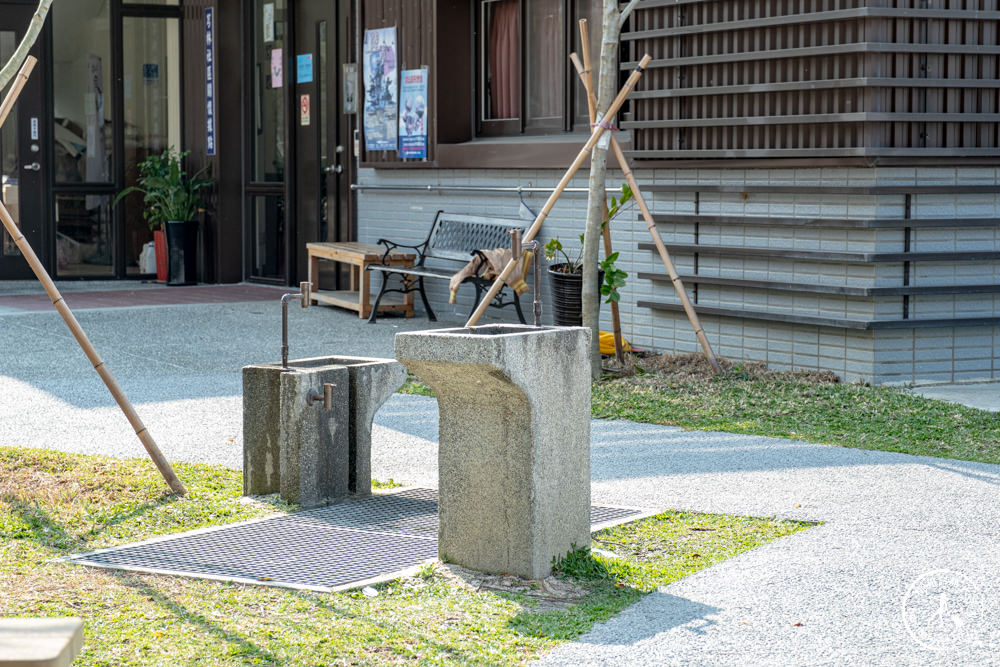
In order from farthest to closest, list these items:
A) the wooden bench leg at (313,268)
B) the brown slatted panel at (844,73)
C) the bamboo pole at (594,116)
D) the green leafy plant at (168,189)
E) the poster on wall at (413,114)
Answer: the green leafy plant at (168,189), the wooden bench leg at (313,268), the poster on wall at (413,114), the bamboo pole at (594,116), the brown slatted panel at (844,73)

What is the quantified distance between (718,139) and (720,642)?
20.3ft

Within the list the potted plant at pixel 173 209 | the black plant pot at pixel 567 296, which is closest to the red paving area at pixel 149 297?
the potted plant at pixel 173 209

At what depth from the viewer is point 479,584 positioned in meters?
4.48

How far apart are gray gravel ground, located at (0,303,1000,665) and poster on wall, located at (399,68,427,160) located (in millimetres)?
2646

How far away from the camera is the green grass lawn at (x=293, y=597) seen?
149 inches

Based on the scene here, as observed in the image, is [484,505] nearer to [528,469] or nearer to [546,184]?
[528,469]

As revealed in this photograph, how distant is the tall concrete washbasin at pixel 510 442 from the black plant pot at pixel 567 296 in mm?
5316

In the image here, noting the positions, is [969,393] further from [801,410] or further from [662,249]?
[662,249]

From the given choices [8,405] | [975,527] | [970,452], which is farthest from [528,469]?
[8,405]

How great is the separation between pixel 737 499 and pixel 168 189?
11.3 metres

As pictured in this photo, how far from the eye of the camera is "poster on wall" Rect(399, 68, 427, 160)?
12.7 m

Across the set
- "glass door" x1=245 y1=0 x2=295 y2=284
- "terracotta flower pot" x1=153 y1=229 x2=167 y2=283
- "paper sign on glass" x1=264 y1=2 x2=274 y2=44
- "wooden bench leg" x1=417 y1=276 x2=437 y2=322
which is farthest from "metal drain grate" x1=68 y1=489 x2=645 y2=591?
"terracotta flower pot" x1=153 y1=229 x2=167 y2=283

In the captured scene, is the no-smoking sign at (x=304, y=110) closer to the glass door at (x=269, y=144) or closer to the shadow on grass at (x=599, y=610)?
the glass door at (x=269, y=144)

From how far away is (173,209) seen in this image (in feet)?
52.1
